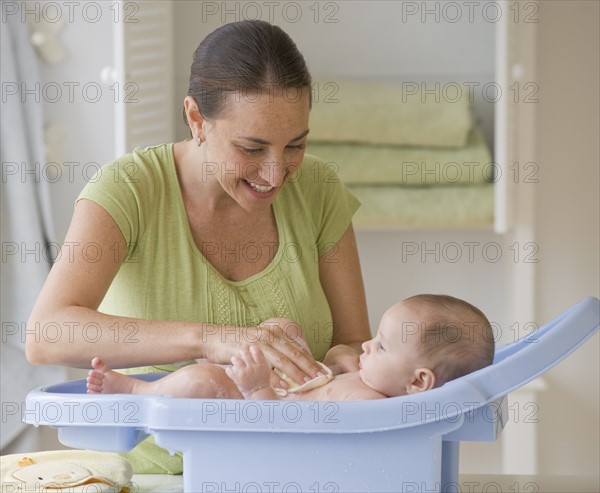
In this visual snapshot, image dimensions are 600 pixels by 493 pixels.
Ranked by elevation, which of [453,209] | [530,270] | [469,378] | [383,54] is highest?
[383,54]

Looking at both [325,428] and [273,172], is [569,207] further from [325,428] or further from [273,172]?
[325,428]

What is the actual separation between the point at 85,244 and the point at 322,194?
428mm

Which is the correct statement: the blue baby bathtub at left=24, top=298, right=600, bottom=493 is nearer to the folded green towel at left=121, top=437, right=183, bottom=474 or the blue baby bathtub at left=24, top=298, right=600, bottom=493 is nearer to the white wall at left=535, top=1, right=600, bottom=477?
the folded green towel at left=121, top=437, right=183, bottom=474

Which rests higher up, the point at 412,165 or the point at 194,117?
the point at 194,117

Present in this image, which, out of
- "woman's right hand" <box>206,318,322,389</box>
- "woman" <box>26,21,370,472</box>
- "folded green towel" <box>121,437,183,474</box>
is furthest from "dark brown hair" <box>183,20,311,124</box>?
"folded green towel" <box>121,437,183,474</box>

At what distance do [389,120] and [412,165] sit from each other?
116 mm

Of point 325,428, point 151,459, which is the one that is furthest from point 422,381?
point 151,459

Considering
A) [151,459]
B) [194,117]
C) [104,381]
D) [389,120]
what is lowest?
[151,459]

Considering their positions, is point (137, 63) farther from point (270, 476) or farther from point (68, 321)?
point (270, 476)

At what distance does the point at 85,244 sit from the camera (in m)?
1.27

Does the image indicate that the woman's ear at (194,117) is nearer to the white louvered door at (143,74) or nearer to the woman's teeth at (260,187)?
the woman's teeth at (260,187)

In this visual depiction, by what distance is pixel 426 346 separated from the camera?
1.12m

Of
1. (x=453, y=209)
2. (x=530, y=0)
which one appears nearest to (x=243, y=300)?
(x=453, y=209)

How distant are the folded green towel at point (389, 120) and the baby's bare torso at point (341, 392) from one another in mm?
1087
